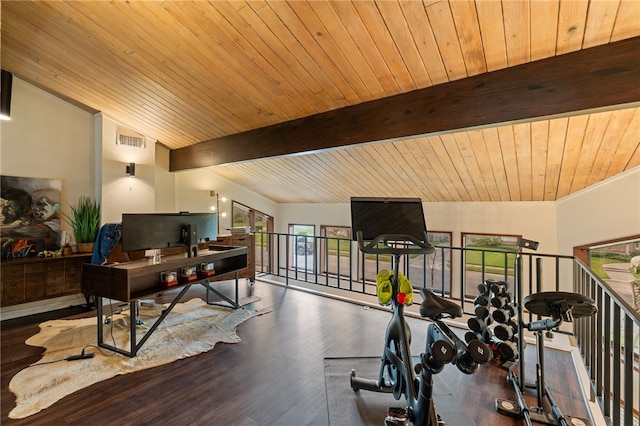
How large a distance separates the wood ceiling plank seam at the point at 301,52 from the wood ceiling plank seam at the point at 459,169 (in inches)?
56.1

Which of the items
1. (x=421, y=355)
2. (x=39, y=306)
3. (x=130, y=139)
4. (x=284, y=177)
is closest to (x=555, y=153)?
(x=421, y=355)

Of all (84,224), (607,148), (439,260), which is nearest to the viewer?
(607,148)

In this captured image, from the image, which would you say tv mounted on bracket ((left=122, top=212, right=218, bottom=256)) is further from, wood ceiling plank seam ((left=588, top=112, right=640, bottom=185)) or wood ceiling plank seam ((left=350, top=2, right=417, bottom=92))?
wood ceiling plank seam ((left=588, top=112, right=640, bottom=185))

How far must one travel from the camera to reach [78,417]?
6.54 ft

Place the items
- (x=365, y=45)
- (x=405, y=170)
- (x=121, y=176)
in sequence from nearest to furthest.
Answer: (x=365, y=45) → (x=405, y=170) → (x=121, y=176)

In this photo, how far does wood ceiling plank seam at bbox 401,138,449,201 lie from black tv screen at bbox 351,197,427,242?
1847 millimetres

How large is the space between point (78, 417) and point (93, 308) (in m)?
2.75

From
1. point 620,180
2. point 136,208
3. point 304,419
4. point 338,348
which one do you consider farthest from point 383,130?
point 136,208

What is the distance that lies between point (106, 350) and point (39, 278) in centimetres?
207

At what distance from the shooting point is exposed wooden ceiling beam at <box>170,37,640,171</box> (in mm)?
2145

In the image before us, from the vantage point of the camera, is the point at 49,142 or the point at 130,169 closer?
the point at 49,142

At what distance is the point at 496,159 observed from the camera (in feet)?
13.0

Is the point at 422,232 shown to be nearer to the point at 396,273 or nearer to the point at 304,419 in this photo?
the point at 396,273

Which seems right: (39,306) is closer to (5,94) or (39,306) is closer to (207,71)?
(5,94)
